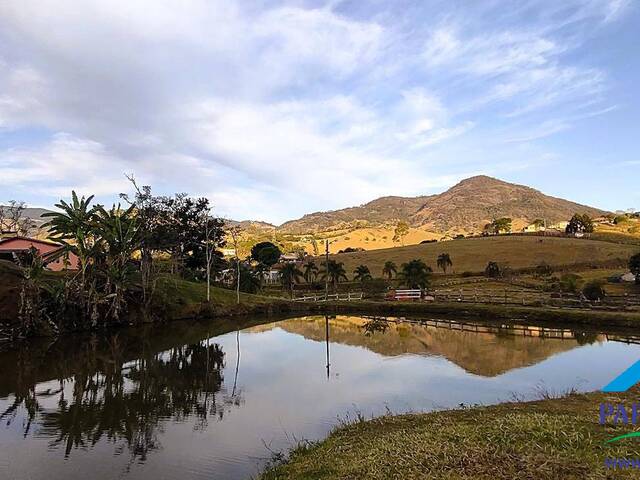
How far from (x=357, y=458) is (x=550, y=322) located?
33.1m

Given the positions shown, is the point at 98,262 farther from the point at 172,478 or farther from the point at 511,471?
the point at 511,471

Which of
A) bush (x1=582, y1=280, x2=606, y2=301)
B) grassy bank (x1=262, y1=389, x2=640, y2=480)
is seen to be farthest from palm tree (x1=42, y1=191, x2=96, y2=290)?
bush (x1=582, y1=280, x2=606, y2=301)

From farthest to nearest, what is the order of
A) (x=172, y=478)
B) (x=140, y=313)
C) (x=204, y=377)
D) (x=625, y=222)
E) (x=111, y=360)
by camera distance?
(x=625, y=222), (x=140, y=313), (x=111, y=360), (x=204, y=377), (x=172, y=478)

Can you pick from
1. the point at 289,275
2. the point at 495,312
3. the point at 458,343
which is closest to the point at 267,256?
the point at 289,275

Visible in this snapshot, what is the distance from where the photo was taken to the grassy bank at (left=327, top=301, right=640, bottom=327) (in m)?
33.9

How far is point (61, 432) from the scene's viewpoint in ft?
43.9

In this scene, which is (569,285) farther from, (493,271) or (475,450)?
(475,450)

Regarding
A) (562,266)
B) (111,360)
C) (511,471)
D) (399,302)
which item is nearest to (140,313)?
(111,360)

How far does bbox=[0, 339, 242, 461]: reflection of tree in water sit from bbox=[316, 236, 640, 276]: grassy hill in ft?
197

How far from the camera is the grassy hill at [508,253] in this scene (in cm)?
7338

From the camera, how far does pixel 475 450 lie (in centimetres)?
783

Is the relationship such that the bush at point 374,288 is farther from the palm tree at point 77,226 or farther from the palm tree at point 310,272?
the palm tree at point 77,226

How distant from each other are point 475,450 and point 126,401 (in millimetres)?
13103

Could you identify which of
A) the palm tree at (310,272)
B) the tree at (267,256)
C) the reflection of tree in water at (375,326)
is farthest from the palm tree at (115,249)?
the tree at (267,256)
